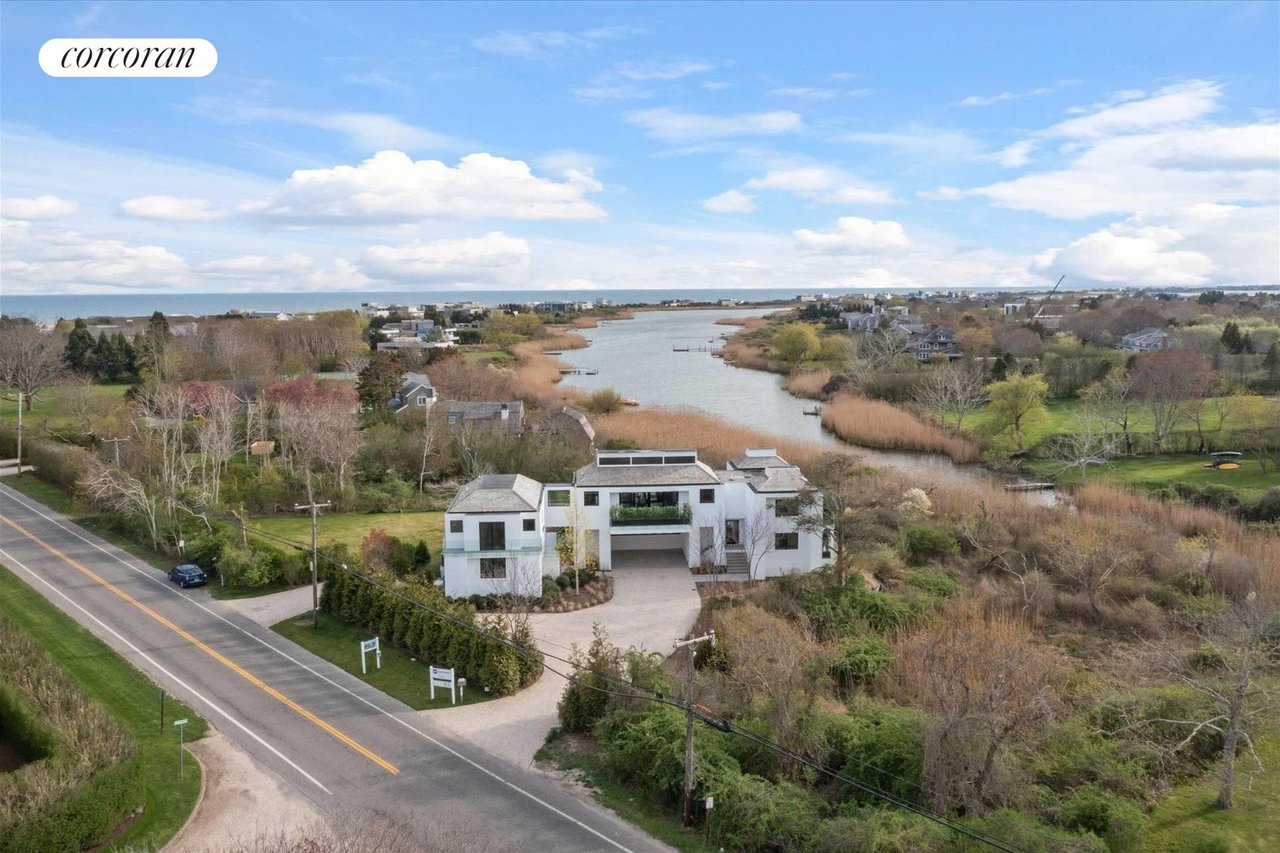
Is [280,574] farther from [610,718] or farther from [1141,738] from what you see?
[1141,738]

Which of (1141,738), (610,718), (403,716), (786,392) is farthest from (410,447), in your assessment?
(786,392)

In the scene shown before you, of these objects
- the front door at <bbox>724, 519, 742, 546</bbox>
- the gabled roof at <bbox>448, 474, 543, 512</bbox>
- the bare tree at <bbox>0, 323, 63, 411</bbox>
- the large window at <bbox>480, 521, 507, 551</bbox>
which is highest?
the bare tree at <bbox>0, 323, 63, 411</bbox>

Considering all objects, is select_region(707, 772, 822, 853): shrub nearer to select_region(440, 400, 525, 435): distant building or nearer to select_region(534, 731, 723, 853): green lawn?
select_region(534, 731, 723, 853): green lawn

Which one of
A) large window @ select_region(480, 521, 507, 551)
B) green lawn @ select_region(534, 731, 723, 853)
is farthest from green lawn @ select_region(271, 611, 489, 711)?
large window @ select_region(480, 521, 507, 551)

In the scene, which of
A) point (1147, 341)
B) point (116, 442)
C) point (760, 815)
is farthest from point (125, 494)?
point (1147, 341)

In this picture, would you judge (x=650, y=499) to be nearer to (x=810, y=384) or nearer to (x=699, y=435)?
(x=699, y=435)

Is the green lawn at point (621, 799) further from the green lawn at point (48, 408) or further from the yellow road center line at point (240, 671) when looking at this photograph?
the green lawn at point (48, 408)
